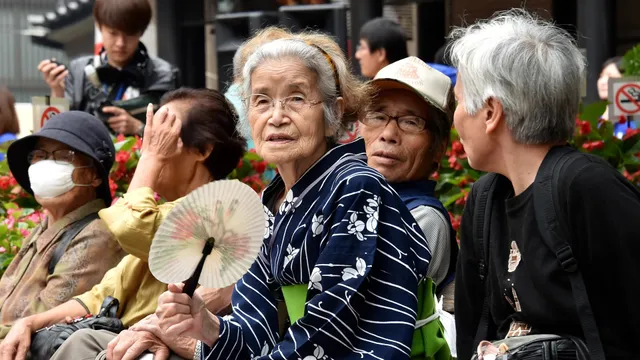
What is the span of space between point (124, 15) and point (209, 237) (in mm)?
3979

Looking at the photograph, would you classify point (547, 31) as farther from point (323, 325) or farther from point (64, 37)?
point (64, 37)

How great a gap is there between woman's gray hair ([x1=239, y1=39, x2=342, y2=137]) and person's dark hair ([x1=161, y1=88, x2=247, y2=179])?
1.13m

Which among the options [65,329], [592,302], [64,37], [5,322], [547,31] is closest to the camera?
[592,302]

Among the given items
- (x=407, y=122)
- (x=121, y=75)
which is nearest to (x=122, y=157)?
(x=121, y=75)

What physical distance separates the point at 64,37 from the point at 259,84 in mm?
16681

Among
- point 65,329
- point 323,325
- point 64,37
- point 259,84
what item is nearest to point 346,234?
point 323,325

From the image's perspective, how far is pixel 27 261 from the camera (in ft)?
17.9

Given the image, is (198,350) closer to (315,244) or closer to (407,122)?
(315,244)

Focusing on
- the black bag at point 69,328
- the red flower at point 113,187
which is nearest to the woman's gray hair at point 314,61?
the black bag at point 69,328

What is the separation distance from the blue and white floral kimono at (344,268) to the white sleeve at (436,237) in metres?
0.54

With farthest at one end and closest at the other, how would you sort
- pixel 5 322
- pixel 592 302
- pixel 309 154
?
1. pixel 5 322
2. pixel 309 154
3. pixel 592 302

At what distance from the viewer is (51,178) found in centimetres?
543

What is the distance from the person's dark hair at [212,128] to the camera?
5.28m

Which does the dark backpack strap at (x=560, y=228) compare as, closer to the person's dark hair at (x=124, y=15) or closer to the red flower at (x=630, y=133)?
the red flower at (x=630, y=133)
